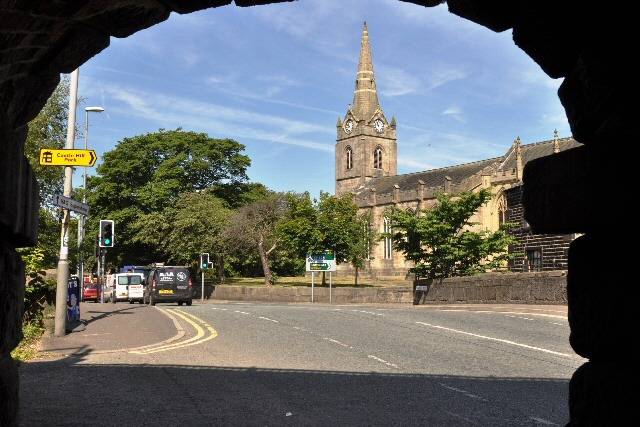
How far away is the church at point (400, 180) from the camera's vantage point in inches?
1826

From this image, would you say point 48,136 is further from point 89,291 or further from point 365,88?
point 365,88

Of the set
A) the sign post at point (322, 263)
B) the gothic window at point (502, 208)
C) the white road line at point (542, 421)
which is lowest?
the white road line at point (542, 421)

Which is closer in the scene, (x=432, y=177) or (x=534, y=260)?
(x=534, y=260)

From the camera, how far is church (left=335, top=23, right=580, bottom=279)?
46.4 meters

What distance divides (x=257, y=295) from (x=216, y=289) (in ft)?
17.1

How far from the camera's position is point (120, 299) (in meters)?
45.6

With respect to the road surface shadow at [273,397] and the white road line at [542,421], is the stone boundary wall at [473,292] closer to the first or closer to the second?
the road surface shadow at [273,397]

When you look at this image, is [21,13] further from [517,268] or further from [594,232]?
[517,268]

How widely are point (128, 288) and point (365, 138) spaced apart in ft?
240

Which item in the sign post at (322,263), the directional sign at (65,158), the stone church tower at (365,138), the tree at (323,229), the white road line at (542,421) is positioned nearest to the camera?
the white road line at (542,421)

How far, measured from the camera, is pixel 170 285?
1438 inches

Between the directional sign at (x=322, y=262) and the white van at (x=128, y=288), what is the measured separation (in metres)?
10.9

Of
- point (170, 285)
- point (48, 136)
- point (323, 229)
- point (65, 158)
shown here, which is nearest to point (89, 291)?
point (170, 285)

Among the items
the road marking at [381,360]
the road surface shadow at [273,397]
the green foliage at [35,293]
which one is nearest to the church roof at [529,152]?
the road marking at [381,360]
